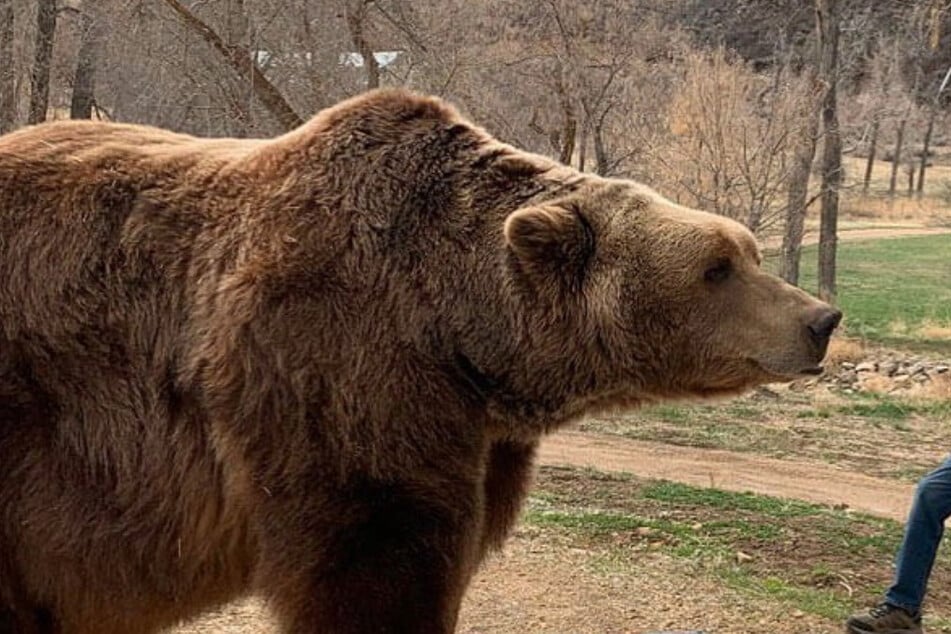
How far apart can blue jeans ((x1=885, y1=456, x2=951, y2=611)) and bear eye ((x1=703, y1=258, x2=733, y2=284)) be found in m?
2.74

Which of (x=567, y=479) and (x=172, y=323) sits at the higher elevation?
(x=172, y=323)

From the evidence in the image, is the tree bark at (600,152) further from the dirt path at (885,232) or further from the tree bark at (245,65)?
the dirt path at (885,232)

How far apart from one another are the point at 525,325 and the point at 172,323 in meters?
0.81

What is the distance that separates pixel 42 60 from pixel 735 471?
9082 millimetres

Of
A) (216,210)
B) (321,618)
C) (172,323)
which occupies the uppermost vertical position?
(216,210)

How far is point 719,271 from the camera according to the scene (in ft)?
10.0

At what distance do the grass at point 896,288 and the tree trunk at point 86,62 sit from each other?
1278cm

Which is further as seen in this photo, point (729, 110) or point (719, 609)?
point (729, 110)

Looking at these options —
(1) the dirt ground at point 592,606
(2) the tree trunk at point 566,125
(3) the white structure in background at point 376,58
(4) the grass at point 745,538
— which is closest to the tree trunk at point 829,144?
(2) the tree trunk at point 566,125

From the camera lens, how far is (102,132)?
3.21 metres

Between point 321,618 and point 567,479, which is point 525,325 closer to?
point 321,618

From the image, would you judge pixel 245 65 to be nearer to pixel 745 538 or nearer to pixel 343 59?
pixel 343 59

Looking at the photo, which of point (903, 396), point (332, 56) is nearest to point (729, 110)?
point (903, 396)

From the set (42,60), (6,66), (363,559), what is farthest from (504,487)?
(42,60)
